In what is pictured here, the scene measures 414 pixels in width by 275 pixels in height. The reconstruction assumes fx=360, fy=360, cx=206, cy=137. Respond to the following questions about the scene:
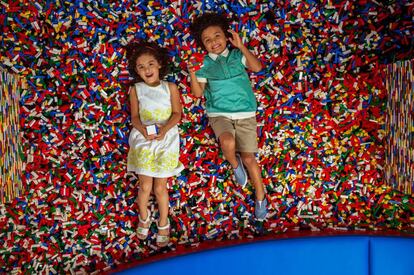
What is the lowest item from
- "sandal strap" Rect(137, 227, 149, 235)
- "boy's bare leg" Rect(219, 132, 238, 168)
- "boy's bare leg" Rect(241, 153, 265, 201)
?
"sandal strap" Rect(137, 227, 149, 235)

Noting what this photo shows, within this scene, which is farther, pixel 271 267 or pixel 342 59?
pixel 342 59

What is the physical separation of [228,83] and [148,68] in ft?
1.85

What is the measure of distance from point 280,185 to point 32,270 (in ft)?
6.40

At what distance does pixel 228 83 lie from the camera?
2.52m

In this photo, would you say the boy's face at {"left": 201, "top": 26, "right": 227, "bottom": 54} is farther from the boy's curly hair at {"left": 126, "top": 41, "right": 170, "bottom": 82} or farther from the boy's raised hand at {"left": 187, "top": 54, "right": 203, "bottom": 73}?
the boy's curly hair at {"left": 126, "top": 41, "right": 170, "bottom": 82}

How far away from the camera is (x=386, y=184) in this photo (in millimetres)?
2682

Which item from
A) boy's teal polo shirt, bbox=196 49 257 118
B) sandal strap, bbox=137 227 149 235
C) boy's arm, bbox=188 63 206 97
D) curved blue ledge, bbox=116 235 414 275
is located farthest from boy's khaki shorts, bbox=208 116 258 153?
sandal strap, bbox=137 227 149 235

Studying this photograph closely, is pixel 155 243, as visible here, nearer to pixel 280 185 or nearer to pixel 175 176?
pixel 175 176

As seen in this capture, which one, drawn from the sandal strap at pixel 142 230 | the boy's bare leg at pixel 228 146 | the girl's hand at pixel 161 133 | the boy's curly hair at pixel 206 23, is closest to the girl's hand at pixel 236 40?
the boy's curly hair at pixel 206 23

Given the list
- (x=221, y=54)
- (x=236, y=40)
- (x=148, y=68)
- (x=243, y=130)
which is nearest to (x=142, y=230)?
(x=243, y=130)

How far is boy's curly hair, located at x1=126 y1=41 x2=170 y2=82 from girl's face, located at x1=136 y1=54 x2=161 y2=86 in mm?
64

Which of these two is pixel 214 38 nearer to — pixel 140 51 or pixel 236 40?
pixel 236 40

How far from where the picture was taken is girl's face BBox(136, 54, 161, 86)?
2.49 m

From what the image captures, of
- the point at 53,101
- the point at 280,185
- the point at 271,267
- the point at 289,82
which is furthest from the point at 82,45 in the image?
the point at 271,267
